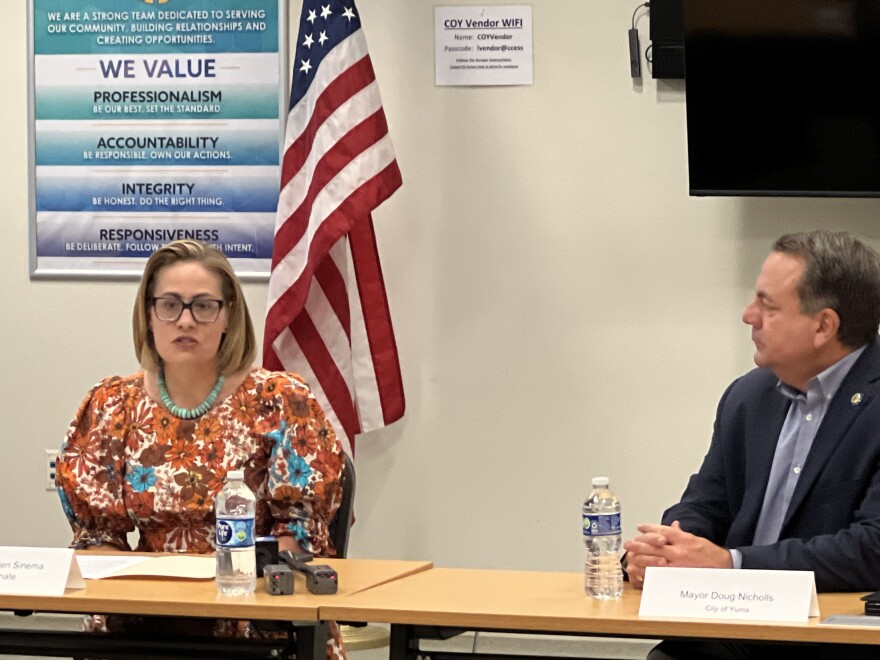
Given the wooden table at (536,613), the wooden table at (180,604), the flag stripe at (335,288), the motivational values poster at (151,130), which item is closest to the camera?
the wooden table at (536,613)

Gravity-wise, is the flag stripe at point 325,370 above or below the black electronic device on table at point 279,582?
above

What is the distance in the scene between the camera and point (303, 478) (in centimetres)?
295

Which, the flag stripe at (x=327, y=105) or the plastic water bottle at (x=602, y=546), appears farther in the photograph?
the flag stripe at (x=327, y=105)

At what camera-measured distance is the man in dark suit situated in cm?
246

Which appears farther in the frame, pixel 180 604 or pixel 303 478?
pixel 303 478

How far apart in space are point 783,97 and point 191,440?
2233mm

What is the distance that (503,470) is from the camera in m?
4.61

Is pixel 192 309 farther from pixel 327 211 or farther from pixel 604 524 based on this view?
pixel 327 211

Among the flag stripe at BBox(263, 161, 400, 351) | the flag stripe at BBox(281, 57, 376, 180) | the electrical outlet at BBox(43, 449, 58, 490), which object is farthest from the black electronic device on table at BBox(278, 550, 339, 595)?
the electrical outlet at BBox(43, 449, 58, 490)

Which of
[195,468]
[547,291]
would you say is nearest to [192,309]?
[195,468]

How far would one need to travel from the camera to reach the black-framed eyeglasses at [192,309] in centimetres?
308

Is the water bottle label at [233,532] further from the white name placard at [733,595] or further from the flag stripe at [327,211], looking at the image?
the flag stripe at [327,211]

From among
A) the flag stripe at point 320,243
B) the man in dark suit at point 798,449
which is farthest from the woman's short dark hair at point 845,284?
the flag stripe at point 320,243

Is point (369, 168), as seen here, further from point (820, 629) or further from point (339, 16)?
point (820, 629)
